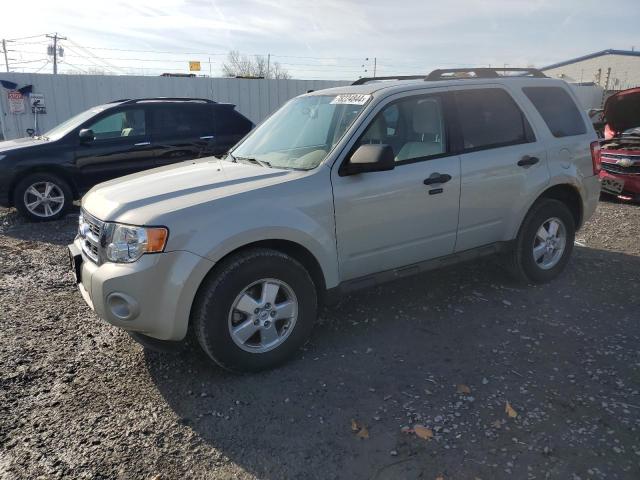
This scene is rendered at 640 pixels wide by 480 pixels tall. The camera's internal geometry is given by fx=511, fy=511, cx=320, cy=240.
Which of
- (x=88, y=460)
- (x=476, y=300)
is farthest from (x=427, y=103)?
(x=88, y=460)

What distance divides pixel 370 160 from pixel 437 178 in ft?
2.52

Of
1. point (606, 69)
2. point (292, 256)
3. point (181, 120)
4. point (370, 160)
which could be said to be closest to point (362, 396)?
point (292, 256)

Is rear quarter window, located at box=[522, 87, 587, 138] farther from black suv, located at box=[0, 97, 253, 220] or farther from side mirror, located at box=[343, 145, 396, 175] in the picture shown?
black suv, located at box=[0, 97, 253, 220]

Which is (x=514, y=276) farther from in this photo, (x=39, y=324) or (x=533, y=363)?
(x=39, y=324)

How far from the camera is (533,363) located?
11.5 ft

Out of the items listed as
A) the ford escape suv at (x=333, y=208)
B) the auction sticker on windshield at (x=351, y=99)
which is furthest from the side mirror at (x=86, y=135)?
the auction sticker on windshield at (x=351, y=99)

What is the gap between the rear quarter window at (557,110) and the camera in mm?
4711

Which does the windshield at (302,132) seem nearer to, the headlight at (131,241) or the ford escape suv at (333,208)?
the ford escape suv at (333,208)

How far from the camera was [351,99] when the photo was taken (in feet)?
13.2

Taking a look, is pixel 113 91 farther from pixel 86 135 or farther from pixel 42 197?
pixel 42 197

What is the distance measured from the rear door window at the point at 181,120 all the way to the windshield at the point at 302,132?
417 centimetres

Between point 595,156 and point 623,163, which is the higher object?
point 595,156

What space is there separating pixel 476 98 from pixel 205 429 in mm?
3346

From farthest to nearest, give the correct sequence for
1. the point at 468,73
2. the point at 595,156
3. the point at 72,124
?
1. the point at 72,124
2. the point at 595,156
3. the point at 468,73
